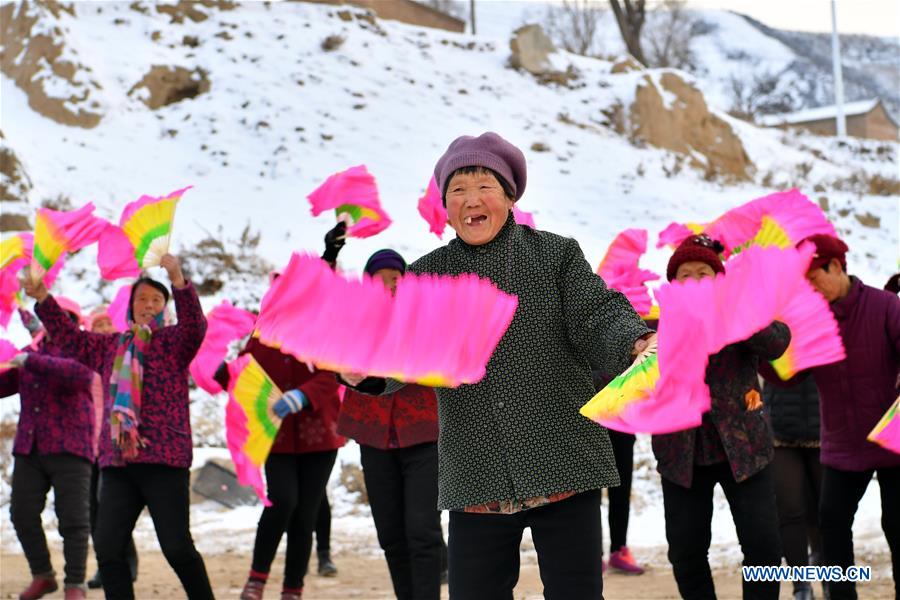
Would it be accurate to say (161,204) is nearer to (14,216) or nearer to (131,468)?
(131,468)

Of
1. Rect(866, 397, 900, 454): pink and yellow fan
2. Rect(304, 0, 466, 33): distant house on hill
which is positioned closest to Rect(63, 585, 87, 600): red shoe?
Rect(866, 397, 900, 454): pink and yellow fan

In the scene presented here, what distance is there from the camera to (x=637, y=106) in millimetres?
25375

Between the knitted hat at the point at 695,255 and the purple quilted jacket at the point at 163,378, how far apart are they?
2241 millimetres

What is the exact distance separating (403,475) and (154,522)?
1174 millimetres

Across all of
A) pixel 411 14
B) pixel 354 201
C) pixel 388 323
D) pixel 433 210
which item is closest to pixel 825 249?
pixel 433 210

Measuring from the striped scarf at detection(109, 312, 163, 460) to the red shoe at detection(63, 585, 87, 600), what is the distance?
1.75 meters

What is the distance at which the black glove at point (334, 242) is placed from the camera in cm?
549

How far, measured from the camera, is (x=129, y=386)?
5426 mm

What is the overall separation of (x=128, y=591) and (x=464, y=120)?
19.8 metres

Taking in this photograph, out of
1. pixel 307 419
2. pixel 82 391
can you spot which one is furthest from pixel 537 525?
pixel 82 391

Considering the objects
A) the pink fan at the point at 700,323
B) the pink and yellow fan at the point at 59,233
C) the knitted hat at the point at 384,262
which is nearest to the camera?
the pink fan at the point at 700,323

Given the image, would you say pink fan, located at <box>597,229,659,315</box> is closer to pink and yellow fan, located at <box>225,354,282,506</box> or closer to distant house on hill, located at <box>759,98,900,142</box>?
pink and yellow fan, located at <box>225,354,282,506</box>

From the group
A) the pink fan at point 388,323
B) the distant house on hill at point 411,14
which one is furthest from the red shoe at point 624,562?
the distant house on hill at point 411,14

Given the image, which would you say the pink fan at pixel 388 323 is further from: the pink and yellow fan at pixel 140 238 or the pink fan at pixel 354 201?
the pink fan at pixel 354 201
